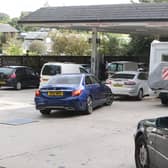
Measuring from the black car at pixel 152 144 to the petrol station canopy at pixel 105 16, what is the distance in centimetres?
1799

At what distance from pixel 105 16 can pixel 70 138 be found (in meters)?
16.6

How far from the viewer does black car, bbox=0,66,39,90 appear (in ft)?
96.1

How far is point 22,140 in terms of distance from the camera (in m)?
11.7

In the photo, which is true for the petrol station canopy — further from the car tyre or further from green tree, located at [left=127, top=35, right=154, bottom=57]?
green tree, located at [left=127, top=35, right=154, bottom=57]

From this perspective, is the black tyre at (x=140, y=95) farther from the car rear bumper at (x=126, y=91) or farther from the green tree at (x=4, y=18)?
the green tree at (x=4, y=18)

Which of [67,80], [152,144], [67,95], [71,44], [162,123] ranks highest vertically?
[162,123]

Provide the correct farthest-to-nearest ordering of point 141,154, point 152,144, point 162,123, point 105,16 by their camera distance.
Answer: point 105,16 → point 141,154 → point 152,144 → point 162,123

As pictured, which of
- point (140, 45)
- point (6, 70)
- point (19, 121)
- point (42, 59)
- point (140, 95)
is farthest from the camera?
point (140, 45)

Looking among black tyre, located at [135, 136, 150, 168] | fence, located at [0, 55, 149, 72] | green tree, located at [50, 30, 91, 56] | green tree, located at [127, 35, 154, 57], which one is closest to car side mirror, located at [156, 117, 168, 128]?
black tyre, located at [135, 136, 150, 168]

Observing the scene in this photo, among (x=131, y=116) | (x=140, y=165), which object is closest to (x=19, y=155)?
(x=140, y=165)

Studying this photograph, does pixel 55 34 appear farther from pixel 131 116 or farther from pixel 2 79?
pixel 131 116

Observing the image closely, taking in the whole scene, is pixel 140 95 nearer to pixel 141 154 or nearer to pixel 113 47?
pixel 141 154

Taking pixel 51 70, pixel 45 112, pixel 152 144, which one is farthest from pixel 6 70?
pixel 152 144

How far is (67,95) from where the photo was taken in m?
16.5
